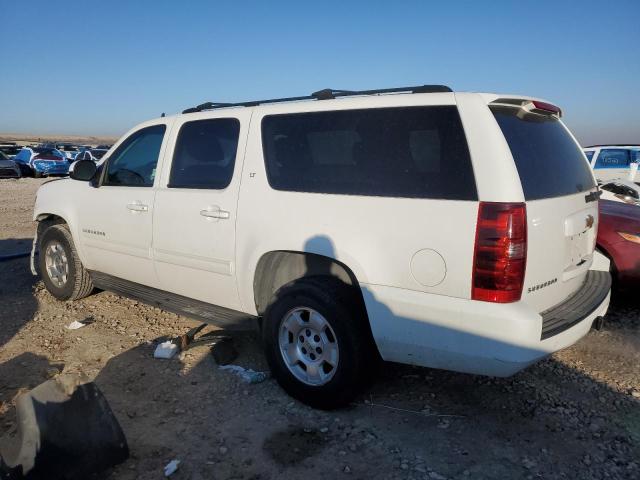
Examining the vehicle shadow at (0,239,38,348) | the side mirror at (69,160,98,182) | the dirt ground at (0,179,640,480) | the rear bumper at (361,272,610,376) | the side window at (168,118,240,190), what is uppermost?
the side window at (168,118,240,190)

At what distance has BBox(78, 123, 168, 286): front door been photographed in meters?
Result: 4.27

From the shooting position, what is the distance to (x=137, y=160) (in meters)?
4.56

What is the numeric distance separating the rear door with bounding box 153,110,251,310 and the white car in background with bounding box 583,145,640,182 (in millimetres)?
12360

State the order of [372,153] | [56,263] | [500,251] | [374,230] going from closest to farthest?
[500,251] → [374,230] → [372,153] → [56,263]

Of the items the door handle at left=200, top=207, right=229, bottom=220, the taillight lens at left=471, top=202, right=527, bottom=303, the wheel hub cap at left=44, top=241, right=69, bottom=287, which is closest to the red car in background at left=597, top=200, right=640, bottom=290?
the taillight lens at left=471, top=202, right=527, bottom=303

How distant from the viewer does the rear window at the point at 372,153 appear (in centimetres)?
→ 275

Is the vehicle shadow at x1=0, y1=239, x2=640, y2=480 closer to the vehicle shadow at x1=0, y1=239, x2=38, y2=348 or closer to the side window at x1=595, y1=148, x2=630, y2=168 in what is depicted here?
the vehicle shadow at x1=0, y1=239, x2=38, y2=348

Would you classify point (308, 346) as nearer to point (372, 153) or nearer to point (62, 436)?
point (372, 153)

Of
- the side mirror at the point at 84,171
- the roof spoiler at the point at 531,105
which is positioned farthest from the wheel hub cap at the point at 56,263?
the roof spoiler at the point at 531,105

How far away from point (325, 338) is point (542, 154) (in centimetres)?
174

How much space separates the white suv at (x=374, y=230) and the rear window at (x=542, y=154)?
0.02 meters

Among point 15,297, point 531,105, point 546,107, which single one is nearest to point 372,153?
point 531,105

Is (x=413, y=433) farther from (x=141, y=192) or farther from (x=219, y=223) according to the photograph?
(x=141, y=192)

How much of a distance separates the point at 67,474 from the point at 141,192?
2417 mm
